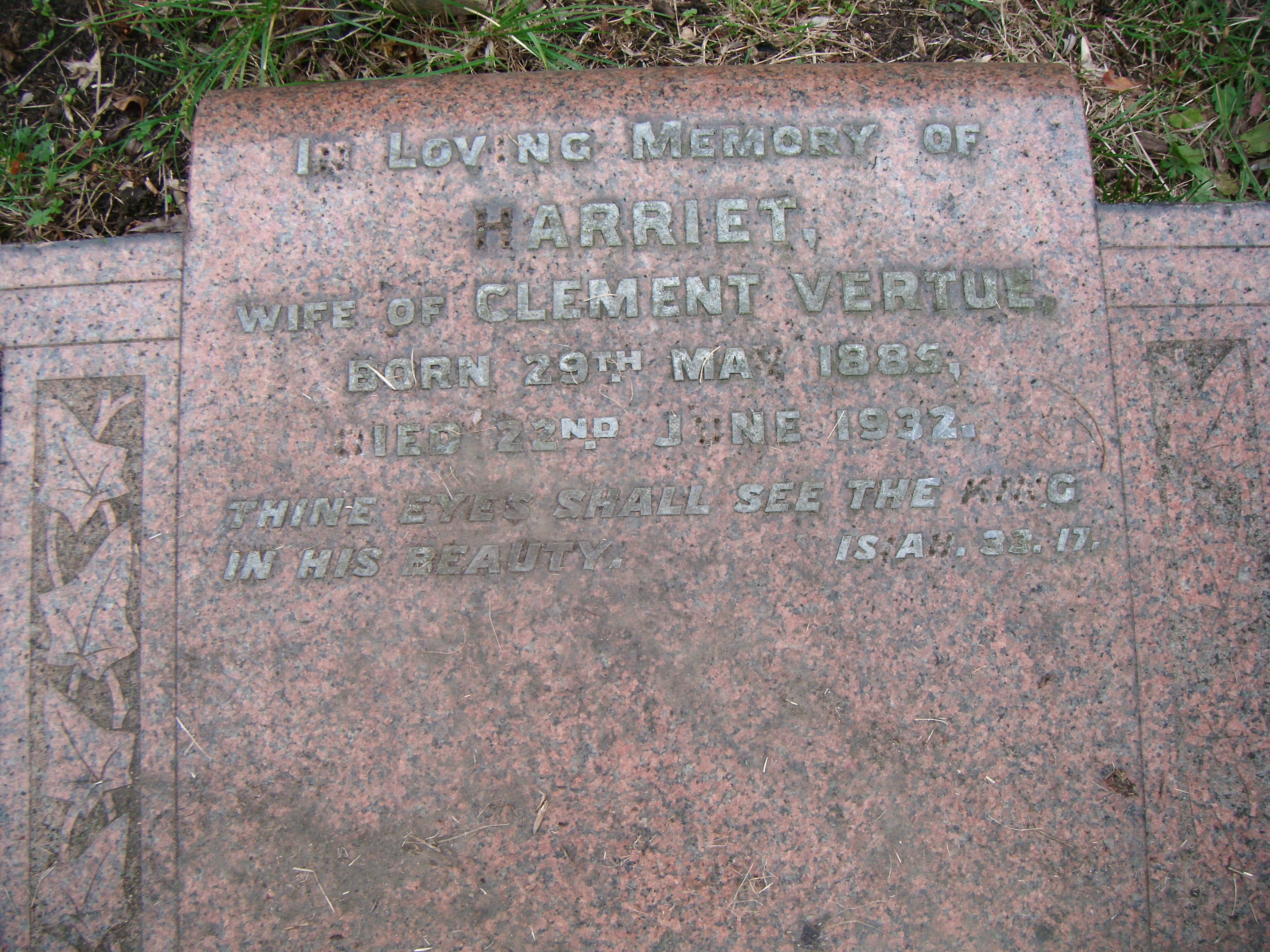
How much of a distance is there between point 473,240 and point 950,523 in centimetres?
151

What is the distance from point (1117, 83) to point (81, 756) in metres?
4.03

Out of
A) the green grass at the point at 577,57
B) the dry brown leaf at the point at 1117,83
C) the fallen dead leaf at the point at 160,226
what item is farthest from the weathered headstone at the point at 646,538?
the dry brown leaf at the point at 1117,83

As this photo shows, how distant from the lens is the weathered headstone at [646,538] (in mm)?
2018

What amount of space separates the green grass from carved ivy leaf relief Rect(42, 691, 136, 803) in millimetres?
1785

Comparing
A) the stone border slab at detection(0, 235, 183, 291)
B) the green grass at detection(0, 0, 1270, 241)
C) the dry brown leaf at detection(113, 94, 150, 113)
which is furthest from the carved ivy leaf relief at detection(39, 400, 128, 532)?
the dry brown leaf at detection(113, 94, 150, 113)

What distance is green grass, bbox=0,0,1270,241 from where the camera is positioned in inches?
113

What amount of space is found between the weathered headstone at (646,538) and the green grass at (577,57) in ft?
2.64

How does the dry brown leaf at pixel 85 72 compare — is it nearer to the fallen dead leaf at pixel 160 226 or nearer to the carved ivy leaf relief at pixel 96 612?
the fallen dead leaf at pixel 160 226

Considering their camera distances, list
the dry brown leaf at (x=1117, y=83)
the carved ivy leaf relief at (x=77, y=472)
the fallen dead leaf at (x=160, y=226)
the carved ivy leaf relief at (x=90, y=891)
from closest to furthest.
→ the carved ivy leaf relief at (x=90, y=891), the carved ivy leaf relief at (x=77, y=472), the fallen dead leaf at (x=160, y=226), the dry brown leaf at (x=1117, y=83)

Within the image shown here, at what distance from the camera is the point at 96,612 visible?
2.10m

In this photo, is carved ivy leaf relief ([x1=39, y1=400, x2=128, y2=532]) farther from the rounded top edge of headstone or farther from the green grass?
the green grass

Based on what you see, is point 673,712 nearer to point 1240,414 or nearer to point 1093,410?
point 1093,410

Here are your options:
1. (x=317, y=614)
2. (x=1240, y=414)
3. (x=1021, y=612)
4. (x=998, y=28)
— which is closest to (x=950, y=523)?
(x=1021, y=612)

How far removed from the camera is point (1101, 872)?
78.9 inches
